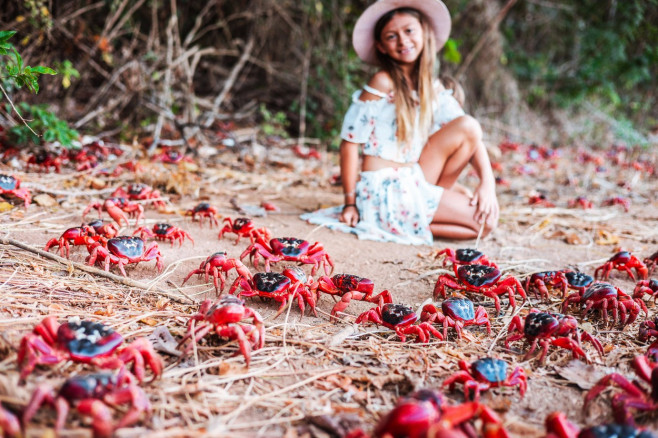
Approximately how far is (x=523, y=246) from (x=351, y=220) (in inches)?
62.3

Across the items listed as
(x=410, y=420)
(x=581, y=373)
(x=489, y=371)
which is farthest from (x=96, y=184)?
(x=581, y=373)

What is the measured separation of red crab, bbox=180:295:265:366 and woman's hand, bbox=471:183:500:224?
286cm

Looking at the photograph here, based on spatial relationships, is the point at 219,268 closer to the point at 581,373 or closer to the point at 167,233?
the point at 167,233

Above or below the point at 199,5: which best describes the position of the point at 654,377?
below

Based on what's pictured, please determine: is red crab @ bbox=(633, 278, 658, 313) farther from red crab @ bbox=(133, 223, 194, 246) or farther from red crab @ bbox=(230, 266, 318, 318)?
red crab @ bbox=(133, 223, 194, 246)

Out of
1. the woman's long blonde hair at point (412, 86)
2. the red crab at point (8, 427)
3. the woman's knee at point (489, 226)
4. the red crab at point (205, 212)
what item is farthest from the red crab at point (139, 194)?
the red crab at point (8, 427)

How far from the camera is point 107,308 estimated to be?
2.40 m

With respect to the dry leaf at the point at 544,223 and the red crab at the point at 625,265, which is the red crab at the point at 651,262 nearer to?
the red crab at the point at 625,265

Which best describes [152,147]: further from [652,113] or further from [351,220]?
[652,113]

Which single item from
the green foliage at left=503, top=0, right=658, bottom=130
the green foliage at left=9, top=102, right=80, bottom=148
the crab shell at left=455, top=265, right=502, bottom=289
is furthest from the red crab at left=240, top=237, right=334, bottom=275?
the green foliage at left=503, top=0, right=658, bottom=130

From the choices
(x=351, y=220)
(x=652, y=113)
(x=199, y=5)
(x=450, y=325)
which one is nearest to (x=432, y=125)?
(x=351, y=220)

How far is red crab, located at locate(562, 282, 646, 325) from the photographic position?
2.69 meters

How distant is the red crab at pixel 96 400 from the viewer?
1.46 meters

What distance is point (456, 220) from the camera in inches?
178
